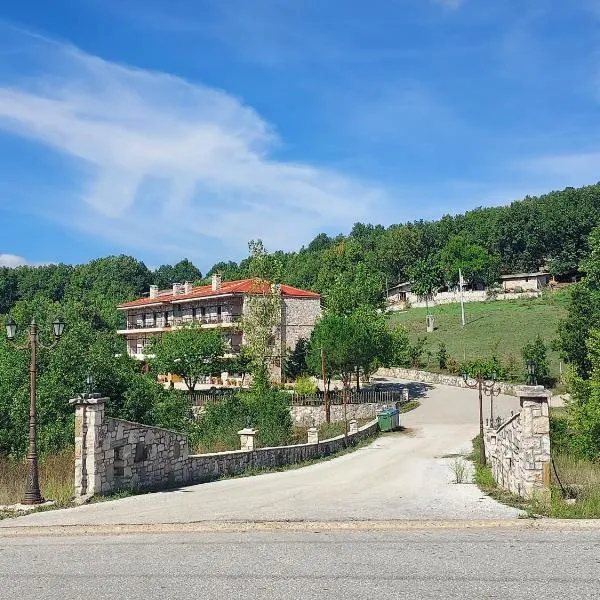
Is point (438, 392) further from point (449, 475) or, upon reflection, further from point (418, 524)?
point (418, 524)

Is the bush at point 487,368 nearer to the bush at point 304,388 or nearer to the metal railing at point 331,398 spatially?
the metal railing at point 331,398

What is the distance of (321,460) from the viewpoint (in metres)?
28.1

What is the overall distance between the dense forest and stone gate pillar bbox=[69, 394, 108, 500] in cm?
816

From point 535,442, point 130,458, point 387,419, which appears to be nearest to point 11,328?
point 130,458

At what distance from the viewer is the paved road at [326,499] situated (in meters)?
11.9

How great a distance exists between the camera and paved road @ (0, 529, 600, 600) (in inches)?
280

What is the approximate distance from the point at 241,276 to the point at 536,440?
90119 millimetres

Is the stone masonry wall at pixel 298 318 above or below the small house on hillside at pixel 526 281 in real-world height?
below

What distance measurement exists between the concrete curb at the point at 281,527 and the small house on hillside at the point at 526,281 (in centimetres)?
8750

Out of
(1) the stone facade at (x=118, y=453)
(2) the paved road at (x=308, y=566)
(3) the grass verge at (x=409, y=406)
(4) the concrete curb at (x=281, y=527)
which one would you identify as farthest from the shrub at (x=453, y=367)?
(2) the paved road at (x=308, y=566)

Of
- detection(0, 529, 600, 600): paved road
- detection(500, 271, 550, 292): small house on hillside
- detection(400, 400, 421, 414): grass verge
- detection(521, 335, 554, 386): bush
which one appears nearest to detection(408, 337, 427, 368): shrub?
detection(400, 400, 421, 414): grass verge

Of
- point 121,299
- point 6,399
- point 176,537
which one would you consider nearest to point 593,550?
point 176,537

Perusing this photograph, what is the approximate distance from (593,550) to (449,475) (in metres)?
13.3

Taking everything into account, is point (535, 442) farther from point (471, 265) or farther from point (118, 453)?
point (471, 265)
